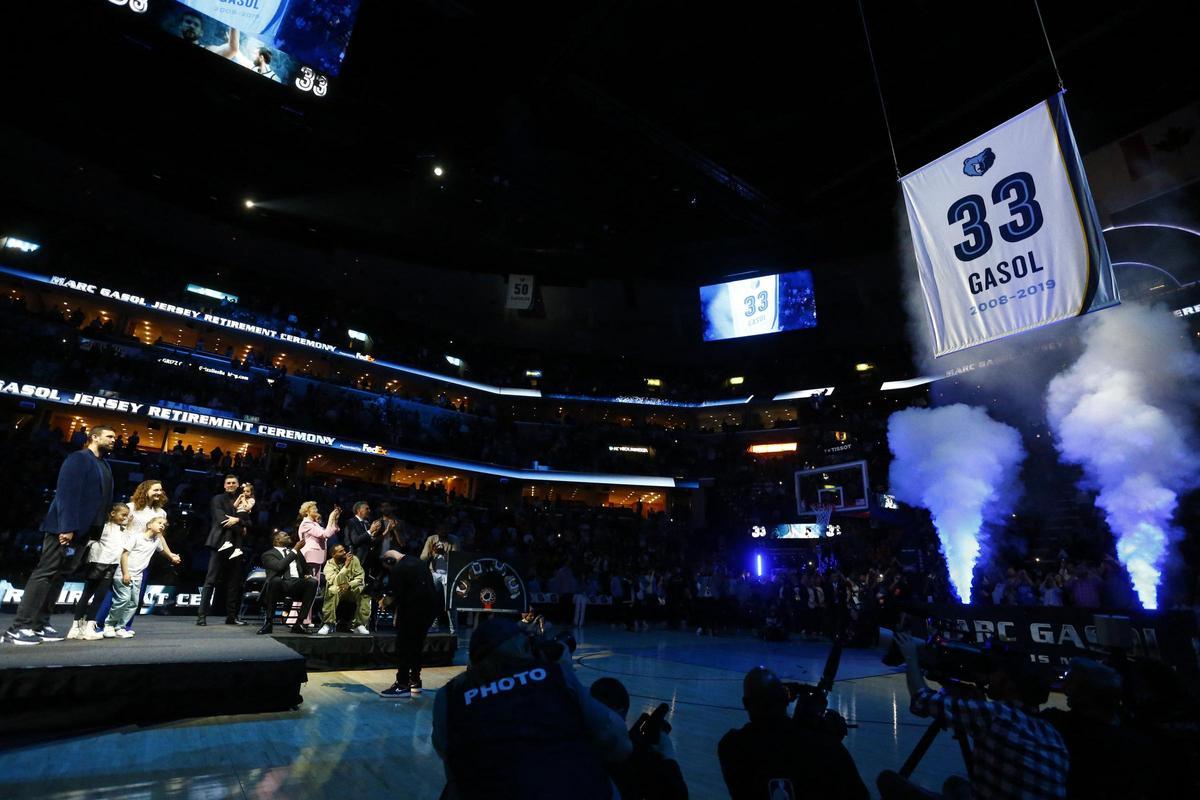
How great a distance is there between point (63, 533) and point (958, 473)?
57.0 feet

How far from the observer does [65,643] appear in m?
5.08

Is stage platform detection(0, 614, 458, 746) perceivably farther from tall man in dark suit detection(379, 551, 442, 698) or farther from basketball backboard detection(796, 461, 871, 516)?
basketball backboard detection(796, 461, 871, 516)

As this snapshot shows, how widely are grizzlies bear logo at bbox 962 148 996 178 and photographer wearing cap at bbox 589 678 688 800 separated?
6.10 meters

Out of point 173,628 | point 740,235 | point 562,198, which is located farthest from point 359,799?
point 740,235

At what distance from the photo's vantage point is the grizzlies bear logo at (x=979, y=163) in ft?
18.1

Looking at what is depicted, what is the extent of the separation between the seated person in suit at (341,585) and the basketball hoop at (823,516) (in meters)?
14.6

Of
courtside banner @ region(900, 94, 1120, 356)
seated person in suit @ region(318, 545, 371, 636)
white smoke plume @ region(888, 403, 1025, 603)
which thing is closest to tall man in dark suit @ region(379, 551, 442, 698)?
seated person in suit @ region(318, 545, 371, 636)

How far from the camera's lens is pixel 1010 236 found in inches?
206

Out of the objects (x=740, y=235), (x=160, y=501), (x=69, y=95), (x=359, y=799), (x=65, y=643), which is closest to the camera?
(x=359, y=799)

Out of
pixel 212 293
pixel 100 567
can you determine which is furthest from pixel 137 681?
pixel 212 293

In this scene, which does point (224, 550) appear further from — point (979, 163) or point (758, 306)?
point (758, 306)

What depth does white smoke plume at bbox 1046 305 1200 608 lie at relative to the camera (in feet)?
39.3

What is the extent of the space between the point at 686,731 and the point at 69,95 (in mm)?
22024

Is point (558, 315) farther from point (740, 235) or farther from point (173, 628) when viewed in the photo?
point (173, 628)
